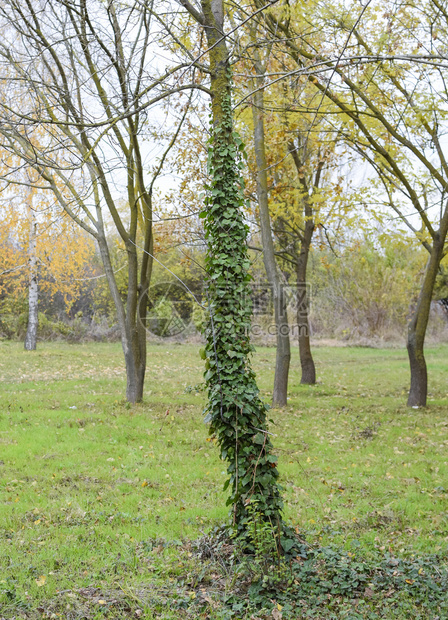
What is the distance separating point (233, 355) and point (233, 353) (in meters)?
0.02

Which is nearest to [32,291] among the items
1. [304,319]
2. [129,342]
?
[304,319]

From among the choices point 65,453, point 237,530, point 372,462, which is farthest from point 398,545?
point 65,453

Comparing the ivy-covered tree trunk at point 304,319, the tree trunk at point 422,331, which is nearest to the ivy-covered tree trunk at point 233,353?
the tree trunk at point 422,331

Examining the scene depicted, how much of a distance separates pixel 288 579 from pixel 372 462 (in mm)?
3306

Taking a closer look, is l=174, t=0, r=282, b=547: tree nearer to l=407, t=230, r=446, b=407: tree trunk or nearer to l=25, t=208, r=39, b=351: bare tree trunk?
l=407, t=230, r=446, b=407: tree trunk

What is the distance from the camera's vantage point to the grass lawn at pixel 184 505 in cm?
336

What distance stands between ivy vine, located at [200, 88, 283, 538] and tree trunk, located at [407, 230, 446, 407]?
23.3ft

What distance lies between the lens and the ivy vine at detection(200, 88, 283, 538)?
12.0 ft

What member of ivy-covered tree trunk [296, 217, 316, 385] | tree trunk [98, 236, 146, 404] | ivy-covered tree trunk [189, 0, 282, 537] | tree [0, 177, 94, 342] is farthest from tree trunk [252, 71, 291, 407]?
tree [0, 177, 94, 342]

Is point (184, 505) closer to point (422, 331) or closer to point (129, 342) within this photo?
point (129, 342)

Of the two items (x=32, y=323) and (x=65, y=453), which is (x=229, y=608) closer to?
(x=65, y=453)

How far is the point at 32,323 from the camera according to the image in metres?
18.7

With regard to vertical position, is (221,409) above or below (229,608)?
above

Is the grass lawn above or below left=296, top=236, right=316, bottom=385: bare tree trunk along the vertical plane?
below
